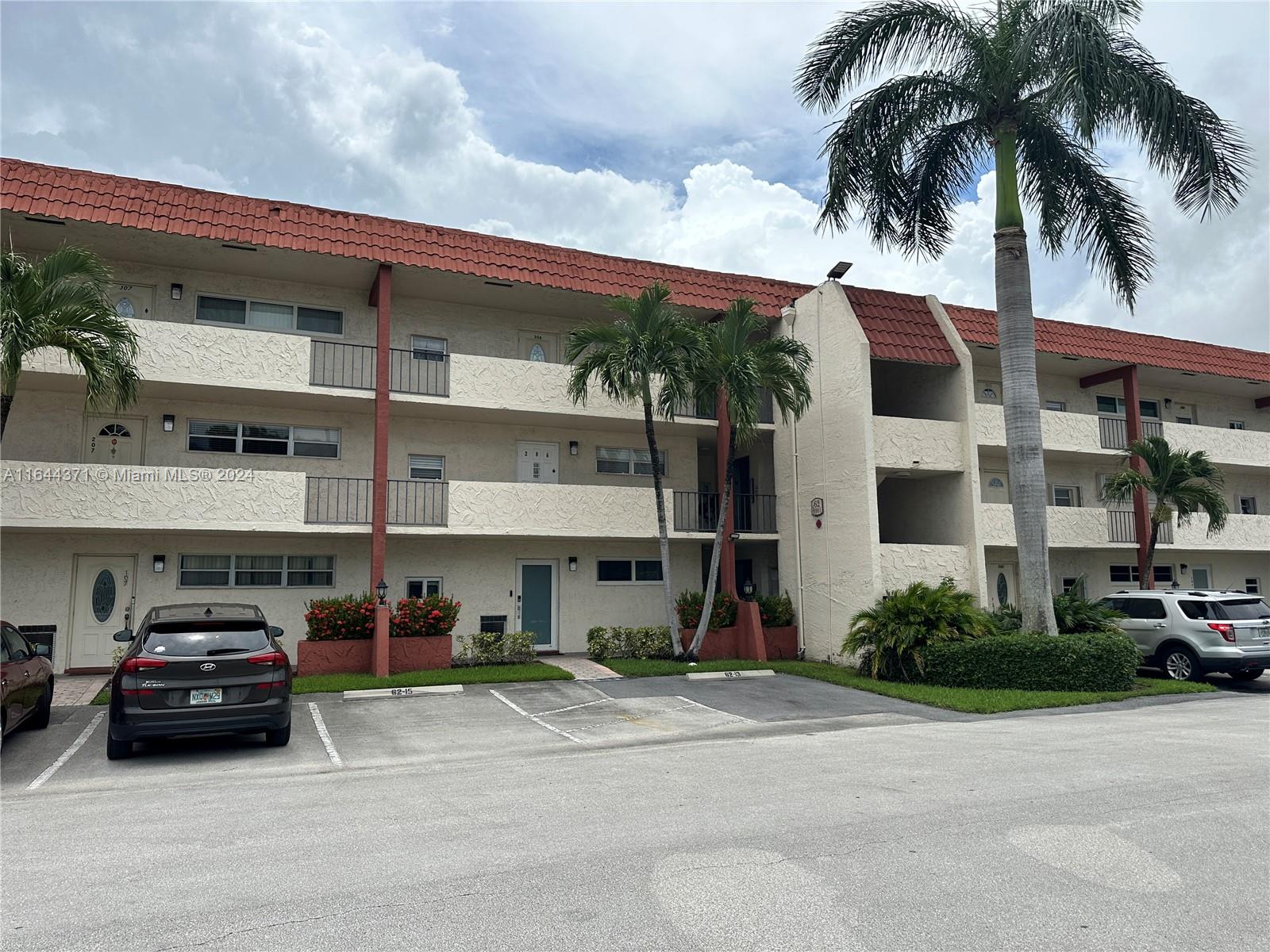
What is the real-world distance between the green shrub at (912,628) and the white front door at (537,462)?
25.9ft

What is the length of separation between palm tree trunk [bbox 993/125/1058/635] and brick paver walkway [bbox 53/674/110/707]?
16275mm

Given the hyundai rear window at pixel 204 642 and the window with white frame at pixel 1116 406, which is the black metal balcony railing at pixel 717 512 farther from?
the window with white frame at pixel 1116 406

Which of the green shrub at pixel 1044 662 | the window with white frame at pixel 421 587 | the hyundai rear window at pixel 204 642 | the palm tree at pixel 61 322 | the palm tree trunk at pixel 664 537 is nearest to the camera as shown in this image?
the hyundai rear window at pixel 204 642

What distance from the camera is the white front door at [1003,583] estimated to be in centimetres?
2298

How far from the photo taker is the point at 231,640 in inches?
387

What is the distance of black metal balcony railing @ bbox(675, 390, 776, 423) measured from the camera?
60.1ft

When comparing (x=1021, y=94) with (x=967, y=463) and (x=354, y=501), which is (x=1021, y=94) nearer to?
(x=967, y=463)

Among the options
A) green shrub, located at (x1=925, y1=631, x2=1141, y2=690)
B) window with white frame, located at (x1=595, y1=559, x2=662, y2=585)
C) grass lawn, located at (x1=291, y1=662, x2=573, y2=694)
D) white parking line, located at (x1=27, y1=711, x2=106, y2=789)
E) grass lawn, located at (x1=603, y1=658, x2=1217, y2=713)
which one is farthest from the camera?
window with white frame, located at (x1=595, y1=559, x2=662, y2=585)

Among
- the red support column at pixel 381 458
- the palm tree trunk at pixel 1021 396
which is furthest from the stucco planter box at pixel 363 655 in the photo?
the palm tree trunk at pixel 1021 396

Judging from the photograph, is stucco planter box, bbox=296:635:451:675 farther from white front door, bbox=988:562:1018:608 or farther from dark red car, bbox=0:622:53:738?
white front door, bbox=988:562:1018:608

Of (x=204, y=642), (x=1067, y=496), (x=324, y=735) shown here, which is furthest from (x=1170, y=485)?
(x=204, y=642)

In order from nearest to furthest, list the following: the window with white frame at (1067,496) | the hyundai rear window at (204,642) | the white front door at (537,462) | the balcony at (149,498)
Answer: the hyundai rear window at (204,642) < the balcony at (149,498) < the white front door at (537,462) < the window with white frame at (1067,496)

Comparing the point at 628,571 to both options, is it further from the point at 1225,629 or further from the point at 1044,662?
the point at 1225,629

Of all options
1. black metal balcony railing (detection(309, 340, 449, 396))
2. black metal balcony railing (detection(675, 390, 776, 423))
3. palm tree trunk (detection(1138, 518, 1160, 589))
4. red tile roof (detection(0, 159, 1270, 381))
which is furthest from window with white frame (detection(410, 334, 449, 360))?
palm tree trunk (detection(1138, 518, 1160, 589))
